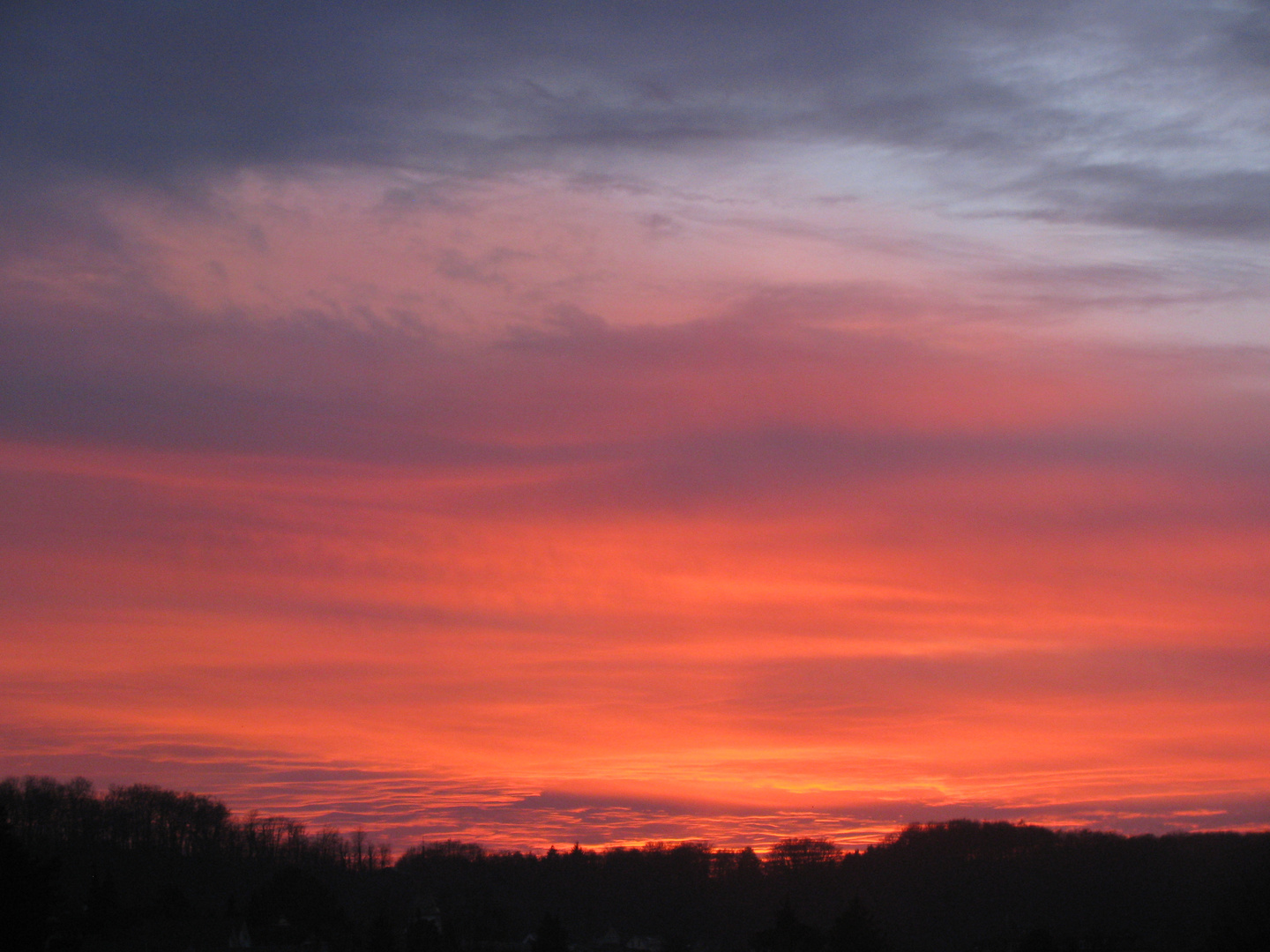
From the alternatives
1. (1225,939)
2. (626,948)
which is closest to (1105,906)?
(626,948)

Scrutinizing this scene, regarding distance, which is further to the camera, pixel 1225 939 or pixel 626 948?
pixel 626 948

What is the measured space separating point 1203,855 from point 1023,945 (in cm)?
6515

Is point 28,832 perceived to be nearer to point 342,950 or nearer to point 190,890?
point 190,890

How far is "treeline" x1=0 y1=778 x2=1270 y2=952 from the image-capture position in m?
120

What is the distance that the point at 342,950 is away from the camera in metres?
121

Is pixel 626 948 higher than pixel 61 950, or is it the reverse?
pixel 61 950

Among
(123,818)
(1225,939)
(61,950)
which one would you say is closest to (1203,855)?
(1225,939)

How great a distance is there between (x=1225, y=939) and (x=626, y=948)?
11104cm

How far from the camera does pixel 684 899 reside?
19138cm

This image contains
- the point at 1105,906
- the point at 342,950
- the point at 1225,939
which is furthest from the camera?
the point at 1105,906

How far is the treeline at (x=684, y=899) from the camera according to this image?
395 ft

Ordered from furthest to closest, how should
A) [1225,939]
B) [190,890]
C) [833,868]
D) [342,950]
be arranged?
[833,868] → [190,890] → [342,950] → [1225,939]

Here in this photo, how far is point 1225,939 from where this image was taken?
269 feet

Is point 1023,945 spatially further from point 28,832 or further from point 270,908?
point 28,832
